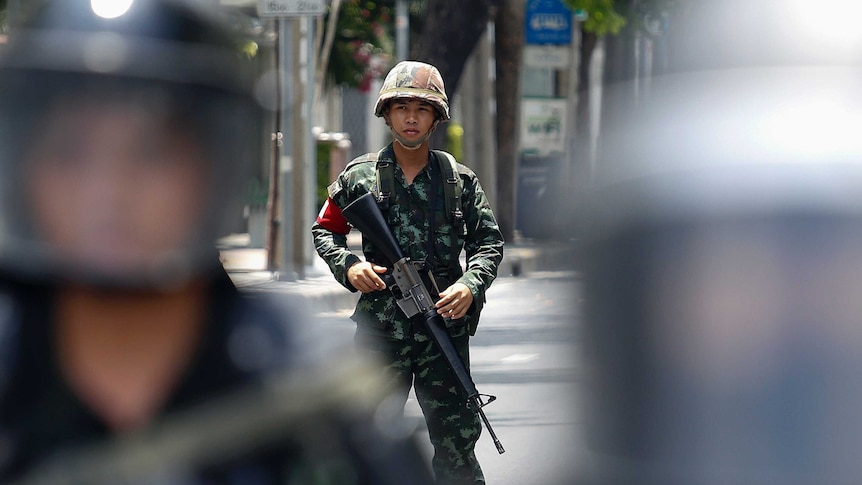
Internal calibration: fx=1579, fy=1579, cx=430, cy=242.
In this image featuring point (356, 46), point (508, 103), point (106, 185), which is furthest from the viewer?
point (356, 46)

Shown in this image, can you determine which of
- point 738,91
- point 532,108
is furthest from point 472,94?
point 738,91

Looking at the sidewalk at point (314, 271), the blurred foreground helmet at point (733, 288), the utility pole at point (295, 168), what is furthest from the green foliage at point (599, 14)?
the blurred foreground helmet at point (733, 288)

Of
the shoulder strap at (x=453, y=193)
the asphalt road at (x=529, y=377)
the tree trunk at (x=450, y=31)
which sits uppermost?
the tree trunk at (x=450, y=31)

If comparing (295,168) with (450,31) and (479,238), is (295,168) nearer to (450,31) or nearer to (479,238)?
(450,31)

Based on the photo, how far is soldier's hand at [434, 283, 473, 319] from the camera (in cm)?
388

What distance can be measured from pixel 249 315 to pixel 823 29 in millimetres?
1854

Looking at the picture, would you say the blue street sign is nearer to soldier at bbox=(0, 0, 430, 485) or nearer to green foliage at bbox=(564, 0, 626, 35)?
green foliage at bbox=(564, 0, 626, 35)

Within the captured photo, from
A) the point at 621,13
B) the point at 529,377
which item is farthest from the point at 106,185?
the point at 621,13

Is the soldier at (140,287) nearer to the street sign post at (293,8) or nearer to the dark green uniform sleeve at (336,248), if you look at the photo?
the dark green uniform sleeve at (336,248)

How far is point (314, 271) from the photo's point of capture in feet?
51.9

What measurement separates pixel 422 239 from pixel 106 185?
2649 mm

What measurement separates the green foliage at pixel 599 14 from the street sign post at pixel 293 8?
550cm

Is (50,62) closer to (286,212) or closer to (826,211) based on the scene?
(826,211)

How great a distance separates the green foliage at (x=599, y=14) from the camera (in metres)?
18.6
